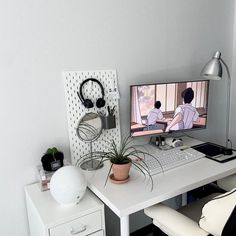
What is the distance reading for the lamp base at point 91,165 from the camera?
1.58 m

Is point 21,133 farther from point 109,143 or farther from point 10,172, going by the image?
point 109,143

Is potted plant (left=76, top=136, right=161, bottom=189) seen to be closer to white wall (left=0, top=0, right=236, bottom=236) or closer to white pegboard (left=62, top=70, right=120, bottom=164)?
white pegboard (left=62, top=70, right=120, bottom=164)

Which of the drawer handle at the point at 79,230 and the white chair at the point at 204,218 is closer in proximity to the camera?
the white chair at the point at 204,218

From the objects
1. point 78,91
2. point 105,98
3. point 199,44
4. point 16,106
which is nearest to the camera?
point 16,106

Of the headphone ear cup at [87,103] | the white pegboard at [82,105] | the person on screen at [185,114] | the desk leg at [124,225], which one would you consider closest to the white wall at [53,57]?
the white pegboard at [82,105]

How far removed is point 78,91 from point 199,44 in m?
1.15

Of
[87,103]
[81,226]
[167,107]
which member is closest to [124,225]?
[81,226]

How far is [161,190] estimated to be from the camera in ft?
4.28

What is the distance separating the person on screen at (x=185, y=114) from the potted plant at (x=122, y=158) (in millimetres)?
280

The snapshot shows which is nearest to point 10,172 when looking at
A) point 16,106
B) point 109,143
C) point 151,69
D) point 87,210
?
point 16,106

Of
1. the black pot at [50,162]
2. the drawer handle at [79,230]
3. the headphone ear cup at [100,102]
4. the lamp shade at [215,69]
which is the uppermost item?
the lamp shade at [215,69]

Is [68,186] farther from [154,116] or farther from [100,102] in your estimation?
[154,116]

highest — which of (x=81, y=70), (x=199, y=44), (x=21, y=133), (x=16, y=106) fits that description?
(x=199, y=44)

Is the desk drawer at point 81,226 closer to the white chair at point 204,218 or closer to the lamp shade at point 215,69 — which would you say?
the white chair at point 204,218
